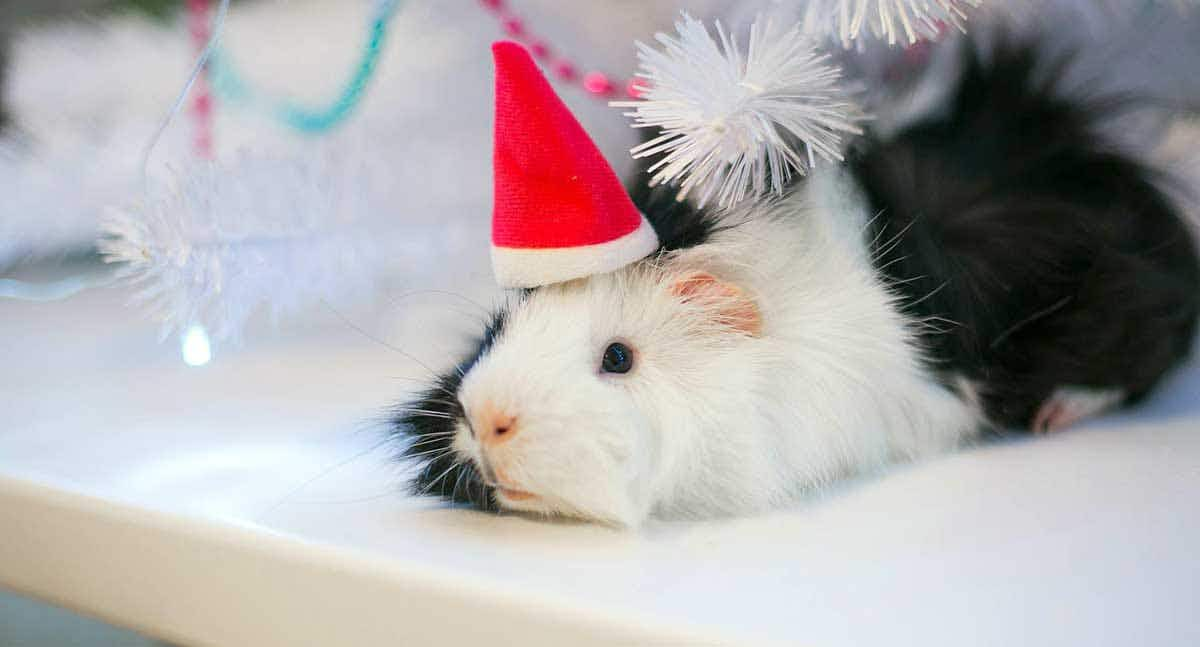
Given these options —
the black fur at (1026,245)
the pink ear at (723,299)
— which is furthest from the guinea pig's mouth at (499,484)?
the black fur at (1026,245)

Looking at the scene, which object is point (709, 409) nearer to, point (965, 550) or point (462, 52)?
point (965, 550)

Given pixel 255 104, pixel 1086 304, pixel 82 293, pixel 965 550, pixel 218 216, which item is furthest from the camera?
pixel 82 293

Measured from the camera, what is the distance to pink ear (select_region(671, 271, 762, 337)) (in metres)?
0.46

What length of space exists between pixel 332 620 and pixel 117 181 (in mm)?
554

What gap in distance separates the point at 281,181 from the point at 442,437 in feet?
0.98

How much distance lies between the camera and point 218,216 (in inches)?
25.3

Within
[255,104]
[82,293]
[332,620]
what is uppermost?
[255,104]

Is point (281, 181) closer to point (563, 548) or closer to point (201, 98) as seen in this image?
point (201, 98)

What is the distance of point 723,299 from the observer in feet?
1.51

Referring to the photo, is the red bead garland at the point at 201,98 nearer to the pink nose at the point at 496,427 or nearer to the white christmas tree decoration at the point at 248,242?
the white christmas tree decoration at the point at 248,242

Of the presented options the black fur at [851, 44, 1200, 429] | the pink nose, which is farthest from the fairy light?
the black fur at [851, 44, 1200, 429]

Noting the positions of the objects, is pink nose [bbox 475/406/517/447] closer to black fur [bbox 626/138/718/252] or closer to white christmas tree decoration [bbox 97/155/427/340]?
black fur [bbox 626/138/718/252]

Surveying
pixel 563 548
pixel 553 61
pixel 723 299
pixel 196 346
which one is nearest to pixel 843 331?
pixel 723 299

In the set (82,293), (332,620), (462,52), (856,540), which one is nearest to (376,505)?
(332,620)
